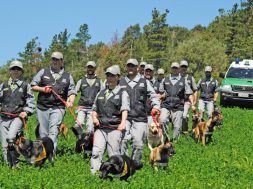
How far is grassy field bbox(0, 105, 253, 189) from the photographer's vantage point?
29.1ft

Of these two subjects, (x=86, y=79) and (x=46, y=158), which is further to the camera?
(x=86, y=79)

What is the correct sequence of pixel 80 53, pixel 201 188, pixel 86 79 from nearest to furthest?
pixel 201 188, pixel 86 79, pixel 80 53

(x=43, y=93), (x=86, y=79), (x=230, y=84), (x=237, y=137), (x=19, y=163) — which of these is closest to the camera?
(x=19, y=163)

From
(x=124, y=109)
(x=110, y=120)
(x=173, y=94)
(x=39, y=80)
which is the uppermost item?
(x=39, y=80)

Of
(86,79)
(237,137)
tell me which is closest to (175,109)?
(86,79)

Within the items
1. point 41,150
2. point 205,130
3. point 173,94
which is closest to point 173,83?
point 173,94

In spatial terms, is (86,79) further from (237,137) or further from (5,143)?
(237,137)

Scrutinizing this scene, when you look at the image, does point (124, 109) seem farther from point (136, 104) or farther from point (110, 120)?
point (136, 104)

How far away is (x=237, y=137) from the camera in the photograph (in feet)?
61.6

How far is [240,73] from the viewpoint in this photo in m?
30.7

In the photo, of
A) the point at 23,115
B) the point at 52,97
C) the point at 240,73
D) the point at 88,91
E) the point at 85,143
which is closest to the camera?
the point at 23,115

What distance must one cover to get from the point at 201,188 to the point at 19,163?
12.9 ft

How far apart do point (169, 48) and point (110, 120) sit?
89087mm

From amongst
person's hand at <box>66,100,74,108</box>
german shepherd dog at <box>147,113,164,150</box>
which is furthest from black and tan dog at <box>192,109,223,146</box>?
person's hand at <box>66,100,74,108</box>
